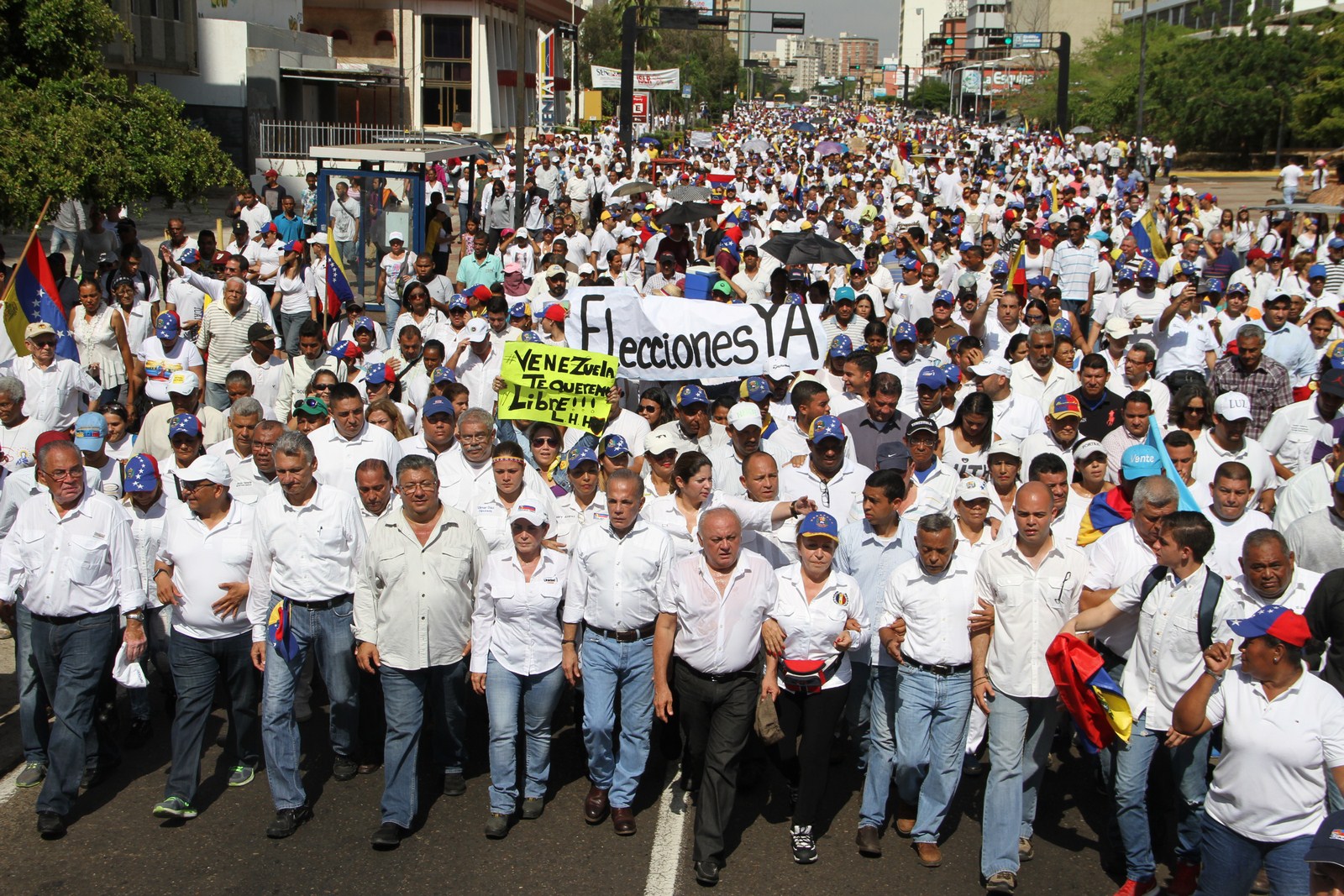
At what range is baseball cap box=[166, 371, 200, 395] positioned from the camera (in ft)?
27.8

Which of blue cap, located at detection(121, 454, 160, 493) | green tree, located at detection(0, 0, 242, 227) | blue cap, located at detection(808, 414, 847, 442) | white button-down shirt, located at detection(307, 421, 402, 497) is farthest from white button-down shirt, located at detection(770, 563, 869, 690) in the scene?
green tree, located at detection(0, 0, 242, 227)

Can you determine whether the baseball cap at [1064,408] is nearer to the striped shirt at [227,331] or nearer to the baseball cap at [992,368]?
→ the baseball cap at [992,368]

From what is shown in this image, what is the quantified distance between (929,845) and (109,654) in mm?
3954

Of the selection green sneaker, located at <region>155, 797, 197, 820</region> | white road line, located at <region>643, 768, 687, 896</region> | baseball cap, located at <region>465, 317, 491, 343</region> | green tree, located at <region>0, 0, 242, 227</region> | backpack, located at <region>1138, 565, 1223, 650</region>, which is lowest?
white road line, located at <region>643, 768, 687, 896</region>

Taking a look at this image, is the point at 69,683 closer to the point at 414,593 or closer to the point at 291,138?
the point at 414,593

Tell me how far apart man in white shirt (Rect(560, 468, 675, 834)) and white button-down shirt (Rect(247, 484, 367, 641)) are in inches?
45.3

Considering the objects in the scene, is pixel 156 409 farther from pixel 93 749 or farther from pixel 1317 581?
pixel 1317 581

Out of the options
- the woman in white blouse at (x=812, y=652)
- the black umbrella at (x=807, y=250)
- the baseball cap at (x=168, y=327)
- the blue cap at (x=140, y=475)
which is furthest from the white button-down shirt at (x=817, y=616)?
the black umbrella at (x=807, y=250)

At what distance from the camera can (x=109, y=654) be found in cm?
639

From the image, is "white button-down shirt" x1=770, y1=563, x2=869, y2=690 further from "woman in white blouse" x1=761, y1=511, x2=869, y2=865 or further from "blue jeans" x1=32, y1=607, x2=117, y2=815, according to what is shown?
"blue jeans" x1=32, y1=607, x2=117, y2=815

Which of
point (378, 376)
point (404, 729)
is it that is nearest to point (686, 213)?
point (378, 376)

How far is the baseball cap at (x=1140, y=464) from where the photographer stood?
6738mm

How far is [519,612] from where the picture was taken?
20.3 ft

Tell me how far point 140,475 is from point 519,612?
6.85 feet
